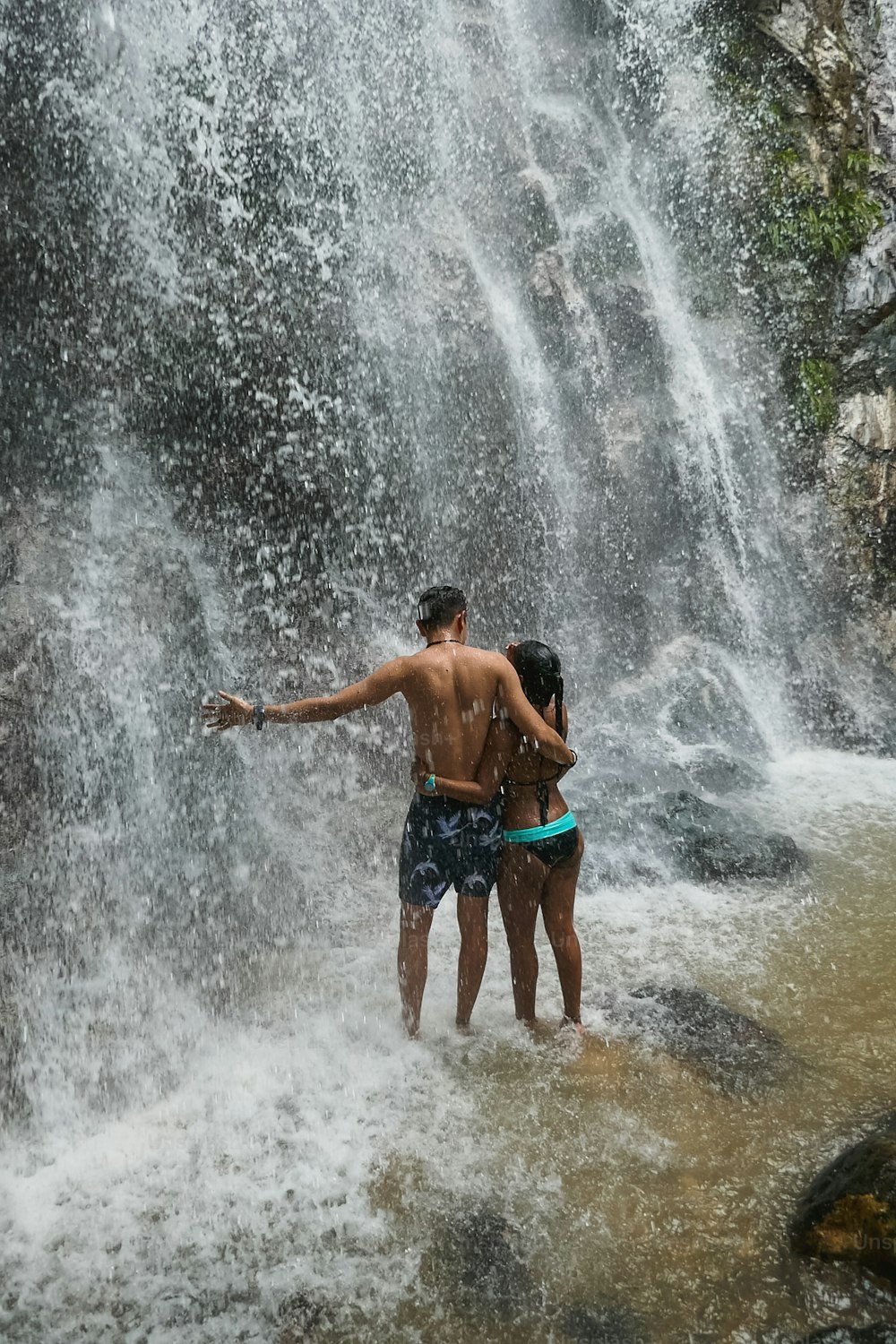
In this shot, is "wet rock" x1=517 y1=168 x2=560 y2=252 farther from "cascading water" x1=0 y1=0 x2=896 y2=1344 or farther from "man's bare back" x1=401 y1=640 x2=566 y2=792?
"man's bare back" x1=401 y1=640 x2=566 y2=792

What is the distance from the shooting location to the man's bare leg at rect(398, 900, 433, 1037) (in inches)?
151

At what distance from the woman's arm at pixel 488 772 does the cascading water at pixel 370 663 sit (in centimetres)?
118

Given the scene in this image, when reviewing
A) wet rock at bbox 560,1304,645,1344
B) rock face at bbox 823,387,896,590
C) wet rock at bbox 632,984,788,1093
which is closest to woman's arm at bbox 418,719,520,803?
wet rock at bbox 632,984,788,1093

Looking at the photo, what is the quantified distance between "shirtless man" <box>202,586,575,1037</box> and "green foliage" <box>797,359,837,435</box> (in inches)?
306

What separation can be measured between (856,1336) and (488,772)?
7.04 feet

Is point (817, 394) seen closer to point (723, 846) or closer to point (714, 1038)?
point (723, 846)

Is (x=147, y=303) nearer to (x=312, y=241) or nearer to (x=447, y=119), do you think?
(x=312, y=241)

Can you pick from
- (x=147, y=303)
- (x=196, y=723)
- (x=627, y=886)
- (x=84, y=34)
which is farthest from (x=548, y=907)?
(x=84, y=34)

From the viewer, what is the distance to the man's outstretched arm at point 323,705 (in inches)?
144

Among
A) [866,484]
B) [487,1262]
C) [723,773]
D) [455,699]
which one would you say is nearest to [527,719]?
[455,699]

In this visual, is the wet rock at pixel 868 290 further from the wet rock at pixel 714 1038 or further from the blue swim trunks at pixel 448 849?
the blue swim trunks at pixel 448 849

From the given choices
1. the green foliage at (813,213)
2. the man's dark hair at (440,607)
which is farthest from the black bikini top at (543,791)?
the green foliage at (813,213)

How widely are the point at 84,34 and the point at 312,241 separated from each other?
2.40 meters

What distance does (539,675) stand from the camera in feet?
12.0
